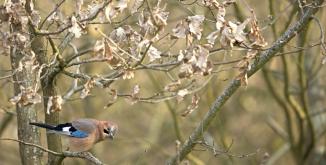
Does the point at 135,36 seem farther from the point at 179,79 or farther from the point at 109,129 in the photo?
the point at 109,129

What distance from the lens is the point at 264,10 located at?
517 inches

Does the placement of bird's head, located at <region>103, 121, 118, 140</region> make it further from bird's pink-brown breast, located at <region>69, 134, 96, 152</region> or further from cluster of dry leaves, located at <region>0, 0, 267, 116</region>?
cluster of dry leaves, located at <region>0, 0, 267, 116</region>

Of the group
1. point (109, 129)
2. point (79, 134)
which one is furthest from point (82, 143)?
point (109, 129)

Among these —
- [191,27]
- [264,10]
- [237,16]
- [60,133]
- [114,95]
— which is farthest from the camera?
[264,10]

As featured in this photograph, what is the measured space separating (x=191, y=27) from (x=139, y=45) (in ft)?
1.29

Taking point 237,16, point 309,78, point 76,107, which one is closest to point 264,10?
point 309,78

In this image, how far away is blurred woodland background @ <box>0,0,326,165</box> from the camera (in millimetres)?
5371

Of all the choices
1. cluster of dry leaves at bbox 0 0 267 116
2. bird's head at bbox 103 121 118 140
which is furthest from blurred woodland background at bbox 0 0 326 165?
bird's head at bbox 103 121 118 140

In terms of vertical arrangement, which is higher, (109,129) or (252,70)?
(252,70)

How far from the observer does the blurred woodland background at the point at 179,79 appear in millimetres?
5371

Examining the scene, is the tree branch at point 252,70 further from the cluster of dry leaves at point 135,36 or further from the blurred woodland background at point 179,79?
the cluster of dry leaves at point 135,36

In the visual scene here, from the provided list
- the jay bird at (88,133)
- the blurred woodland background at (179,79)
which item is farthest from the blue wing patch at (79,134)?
the blurred woodland background at (179,79)

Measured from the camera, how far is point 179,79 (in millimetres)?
5484

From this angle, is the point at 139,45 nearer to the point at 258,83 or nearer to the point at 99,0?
the point at 99,0
